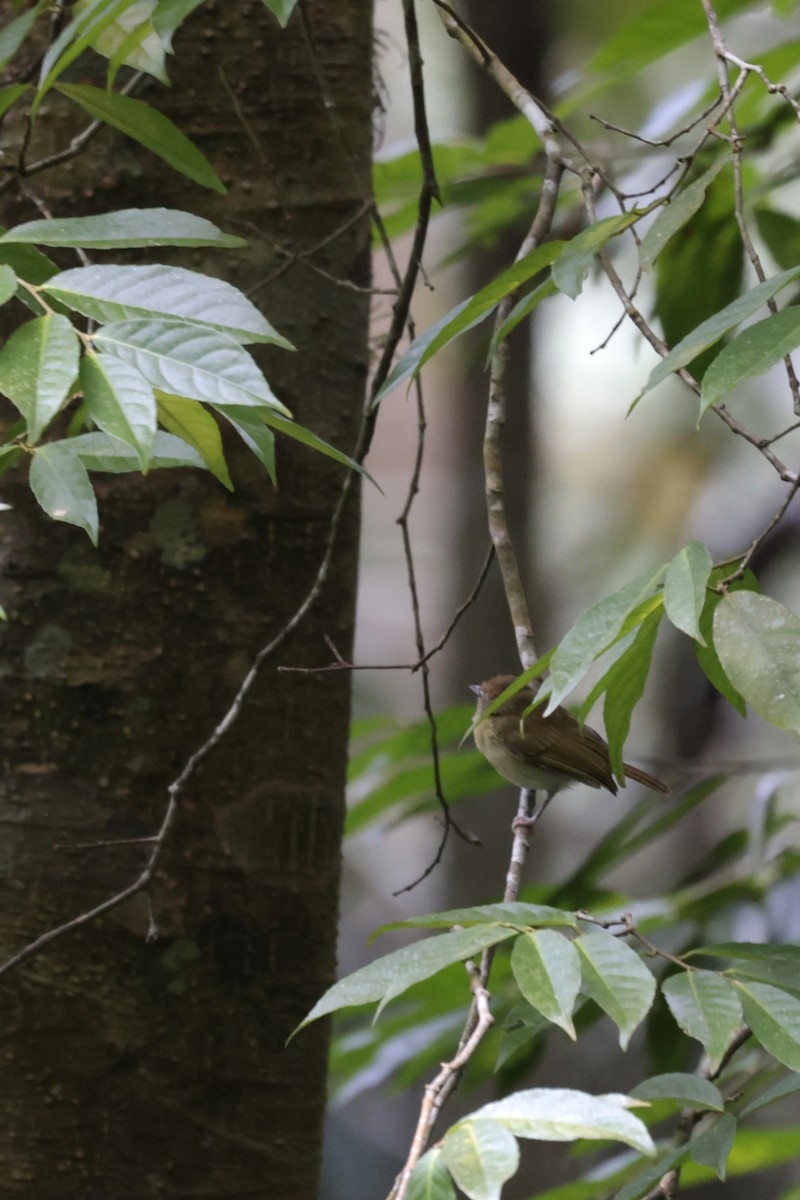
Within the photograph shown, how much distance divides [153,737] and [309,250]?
2.51ft

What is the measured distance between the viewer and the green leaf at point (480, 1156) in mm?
772

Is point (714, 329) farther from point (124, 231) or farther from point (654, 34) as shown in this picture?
point (654, 34)

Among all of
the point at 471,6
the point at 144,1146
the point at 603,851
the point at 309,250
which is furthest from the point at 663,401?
the point at 144,1146

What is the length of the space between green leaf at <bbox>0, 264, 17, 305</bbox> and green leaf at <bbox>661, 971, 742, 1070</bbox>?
819mm

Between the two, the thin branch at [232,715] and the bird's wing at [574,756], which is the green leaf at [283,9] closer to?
the thin branch at [232,715]

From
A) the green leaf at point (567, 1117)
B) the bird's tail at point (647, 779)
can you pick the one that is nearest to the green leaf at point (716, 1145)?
the green leaf at point (567, 1117)

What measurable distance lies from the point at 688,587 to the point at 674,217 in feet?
1.72

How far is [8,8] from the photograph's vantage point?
6.04 ft

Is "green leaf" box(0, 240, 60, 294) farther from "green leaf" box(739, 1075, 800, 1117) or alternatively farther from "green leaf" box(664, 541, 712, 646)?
"green leaf" box(739, 1075, 800, 1117)

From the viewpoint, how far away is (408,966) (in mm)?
996

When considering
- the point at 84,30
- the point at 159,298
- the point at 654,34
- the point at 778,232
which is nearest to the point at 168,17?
the point at 84,30

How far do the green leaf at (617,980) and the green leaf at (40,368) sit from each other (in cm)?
61

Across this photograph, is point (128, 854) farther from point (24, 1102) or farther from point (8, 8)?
point (8, 8)

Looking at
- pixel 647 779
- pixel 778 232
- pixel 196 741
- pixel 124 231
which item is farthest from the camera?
pixel 647 779
